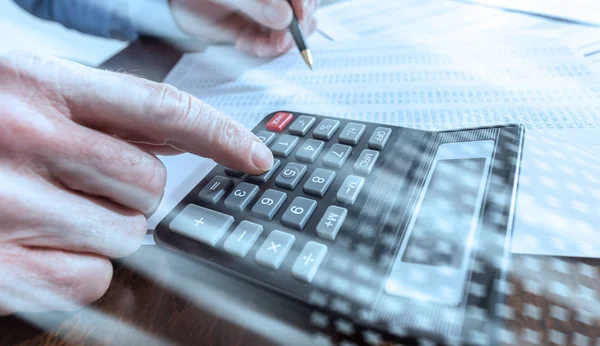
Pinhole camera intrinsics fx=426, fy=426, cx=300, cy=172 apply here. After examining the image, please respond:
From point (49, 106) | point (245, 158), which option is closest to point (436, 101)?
point (245, 158)

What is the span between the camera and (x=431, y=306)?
0.64 feet

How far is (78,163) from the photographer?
26cm

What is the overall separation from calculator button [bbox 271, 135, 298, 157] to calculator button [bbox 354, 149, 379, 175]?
0.05 meters

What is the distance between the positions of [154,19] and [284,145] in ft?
1.36

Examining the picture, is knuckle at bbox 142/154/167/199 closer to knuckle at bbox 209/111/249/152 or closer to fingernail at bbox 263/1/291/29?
knuckle at bbox 209/111/249/152

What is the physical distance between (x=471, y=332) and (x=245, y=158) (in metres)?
0.17

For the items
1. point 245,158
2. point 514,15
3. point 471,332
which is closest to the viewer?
point 471,332

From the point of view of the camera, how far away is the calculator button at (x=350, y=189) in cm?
26

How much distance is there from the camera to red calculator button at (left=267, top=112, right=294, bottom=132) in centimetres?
35

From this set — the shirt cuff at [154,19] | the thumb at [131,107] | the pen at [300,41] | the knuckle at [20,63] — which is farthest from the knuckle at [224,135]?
the shirt cuff at [154,19]

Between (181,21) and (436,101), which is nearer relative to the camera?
(436,101)

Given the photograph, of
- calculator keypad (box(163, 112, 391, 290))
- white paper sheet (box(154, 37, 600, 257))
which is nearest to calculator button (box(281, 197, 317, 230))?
calculator keypad (box(163, 112, 391, 290))

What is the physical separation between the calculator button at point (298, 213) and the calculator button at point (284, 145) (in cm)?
6

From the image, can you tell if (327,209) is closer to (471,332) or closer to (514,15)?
(471,332)
